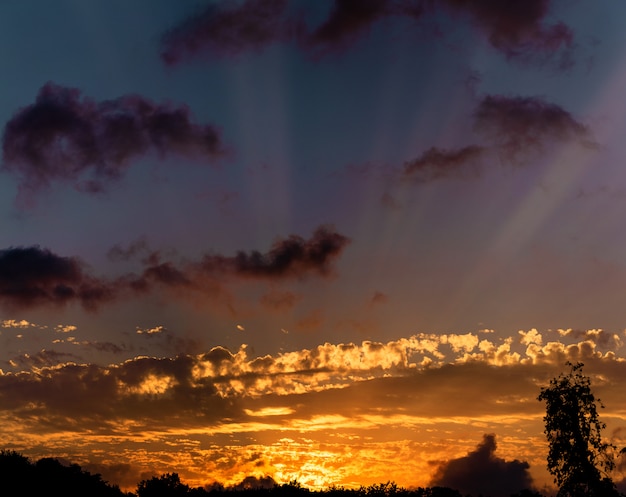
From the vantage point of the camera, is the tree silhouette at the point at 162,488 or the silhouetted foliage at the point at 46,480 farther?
the tree silhouette at the point at 162,488

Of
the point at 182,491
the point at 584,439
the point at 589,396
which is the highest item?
the point at 589,396

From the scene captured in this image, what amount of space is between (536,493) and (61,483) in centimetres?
7699

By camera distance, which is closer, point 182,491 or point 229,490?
point 229,490

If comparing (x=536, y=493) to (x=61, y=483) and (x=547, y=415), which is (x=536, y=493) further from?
(x=61, y=483)

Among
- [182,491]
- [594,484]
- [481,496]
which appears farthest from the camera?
[182,491]

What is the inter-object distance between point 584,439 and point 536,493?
31.1m

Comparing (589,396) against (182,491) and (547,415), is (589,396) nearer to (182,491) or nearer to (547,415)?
(547,415)

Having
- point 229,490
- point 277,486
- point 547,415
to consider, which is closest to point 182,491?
point 229,490

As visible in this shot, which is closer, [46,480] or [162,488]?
[46,480]

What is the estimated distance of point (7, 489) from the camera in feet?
310

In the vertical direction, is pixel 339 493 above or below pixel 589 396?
below

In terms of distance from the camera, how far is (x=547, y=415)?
80.2 m

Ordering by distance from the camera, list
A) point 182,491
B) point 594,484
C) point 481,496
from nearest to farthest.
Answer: point 594,484
point 481,496
point 182,491

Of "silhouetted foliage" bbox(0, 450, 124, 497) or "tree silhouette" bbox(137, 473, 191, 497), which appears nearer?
"silhouetted foliage" bbox(0, 450, 124, 497)
